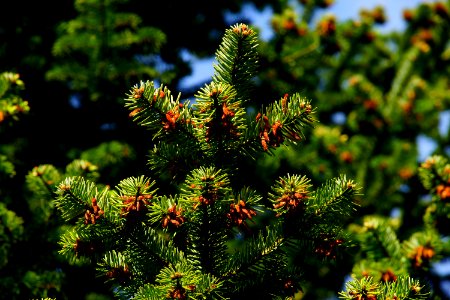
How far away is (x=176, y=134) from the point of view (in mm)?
1528

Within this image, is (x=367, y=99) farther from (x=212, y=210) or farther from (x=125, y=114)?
(x=212, y=210)

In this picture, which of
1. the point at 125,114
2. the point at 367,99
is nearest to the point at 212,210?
the point at 125,114

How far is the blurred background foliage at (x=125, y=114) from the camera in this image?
234 cm

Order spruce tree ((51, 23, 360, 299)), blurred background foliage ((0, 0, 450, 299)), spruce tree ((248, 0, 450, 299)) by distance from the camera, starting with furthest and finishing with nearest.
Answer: spruce tree ((248, 0, 450, 299)) → blurred background foliage ((0, 0, 450, 299)) → spruce tree ((51, 23, 360, 299))

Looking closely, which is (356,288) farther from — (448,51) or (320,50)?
(448,51)

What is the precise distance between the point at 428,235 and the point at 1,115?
2.20 metres

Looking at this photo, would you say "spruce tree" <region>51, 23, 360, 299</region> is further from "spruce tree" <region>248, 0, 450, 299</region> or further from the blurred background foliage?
"spruce tree" <region>248, 0, 450, 299</region>

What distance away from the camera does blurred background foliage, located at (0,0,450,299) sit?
234 cm

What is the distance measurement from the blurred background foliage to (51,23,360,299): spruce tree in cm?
78

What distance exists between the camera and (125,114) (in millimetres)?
3553

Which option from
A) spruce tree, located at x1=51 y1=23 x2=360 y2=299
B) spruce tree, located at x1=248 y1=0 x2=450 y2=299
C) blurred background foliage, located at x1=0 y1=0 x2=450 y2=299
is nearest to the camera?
spruce tree, located at x1=51 y1=23 x2=360 y2=299

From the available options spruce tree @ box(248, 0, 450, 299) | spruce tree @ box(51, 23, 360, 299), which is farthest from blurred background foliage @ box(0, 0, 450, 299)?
spruce tree @ box(51, 23, 360, 299)

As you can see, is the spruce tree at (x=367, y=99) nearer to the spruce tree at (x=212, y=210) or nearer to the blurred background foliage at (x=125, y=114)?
the blurred background foliage at (x=125, y=114)

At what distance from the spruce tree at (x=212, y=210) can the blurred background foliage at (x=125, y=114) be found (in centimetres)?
78
